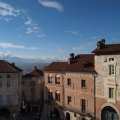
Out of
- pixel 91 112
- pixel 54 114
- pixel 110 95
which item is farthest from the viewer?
pixel 54 114

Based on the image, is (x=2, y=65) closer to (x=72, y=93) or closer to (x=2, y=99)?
(x=2, y=99)

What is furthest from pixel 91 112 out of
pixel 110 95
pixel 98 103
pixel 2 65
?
pixel 2 65

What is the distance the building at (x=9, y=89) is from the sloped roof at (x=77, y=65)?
784 cm

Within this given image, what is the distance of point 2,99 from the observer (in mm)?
63469

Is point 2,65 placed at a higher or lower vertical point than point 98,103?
higher

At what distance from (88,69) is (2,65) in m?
22.0

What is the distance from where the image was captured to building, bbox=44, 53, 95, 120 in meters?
53.8

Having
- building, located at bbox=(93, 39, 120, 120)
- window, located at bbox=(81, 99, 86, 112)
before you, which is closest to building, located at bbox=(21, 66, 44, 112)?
window, located at bbox=(81, 99, 86, 112)

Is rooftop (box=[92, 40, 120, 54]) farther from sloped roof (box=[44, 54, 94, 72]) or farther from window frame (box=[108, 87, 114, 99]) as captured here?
window frame (box=[108, 87, 114, 99])

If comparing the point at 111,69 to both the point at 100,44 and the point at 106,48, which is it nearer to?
the point at 106,48

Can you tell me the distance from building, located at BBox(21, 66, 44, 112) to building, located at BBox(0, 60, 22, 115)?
293 inches

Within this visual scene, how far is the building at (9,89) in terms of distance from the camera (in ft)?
208

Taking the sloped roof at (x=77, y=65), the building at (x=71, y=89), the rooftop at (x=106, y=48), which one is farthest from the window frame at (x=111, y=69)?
the sloped roof at (x=77, y=65)

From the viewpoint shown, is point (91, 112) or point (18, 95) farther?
point (18, 95)
